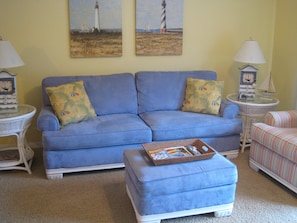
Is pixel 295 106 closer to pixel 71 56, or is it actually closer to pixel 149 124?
pixel 149 124

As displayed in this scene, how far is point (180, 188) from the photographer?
7.29 ft

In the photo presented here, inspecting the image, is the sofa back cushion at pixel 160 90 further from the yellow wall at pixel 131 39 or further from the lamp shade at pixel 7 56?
the lamp shade at pixel 7 56

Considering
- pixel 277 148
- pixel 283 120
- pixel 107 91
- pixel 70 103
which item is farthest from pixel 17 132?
pixel 283 120

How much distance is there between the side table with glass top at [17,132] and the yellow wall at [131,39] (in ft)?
1.79

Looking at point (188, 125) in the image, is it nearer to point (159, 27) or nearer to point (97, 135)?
point (97, 135)

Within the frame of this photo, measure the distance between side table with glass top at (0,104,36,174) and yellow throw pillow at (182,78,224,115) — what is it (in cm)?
169

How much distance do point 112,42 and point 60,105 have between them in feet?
3.65

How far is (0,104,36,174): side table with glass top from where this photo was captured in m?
2.92

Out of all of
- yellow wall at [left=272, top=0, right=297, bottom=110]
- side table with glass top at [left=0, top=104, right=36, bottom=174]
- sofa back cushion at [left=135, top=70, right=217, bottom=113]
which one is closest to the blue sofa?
sofa back cushion at [left=135, top=70, right=217, bottom=113]

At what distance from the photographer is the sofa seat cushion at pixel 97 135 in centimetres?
288

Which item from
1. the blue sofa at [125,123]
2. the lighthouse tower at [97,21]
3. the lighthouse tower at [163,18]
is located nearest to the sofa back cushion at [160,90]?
the blue sofa at [125,123]

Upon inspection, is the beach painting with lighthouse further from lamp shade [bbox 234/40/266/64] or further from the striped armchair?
the striped armchair

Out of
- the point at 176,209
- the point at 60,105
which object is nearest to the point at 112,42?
the point at 60,105

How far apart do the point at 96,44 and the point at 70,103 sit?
95 cm
